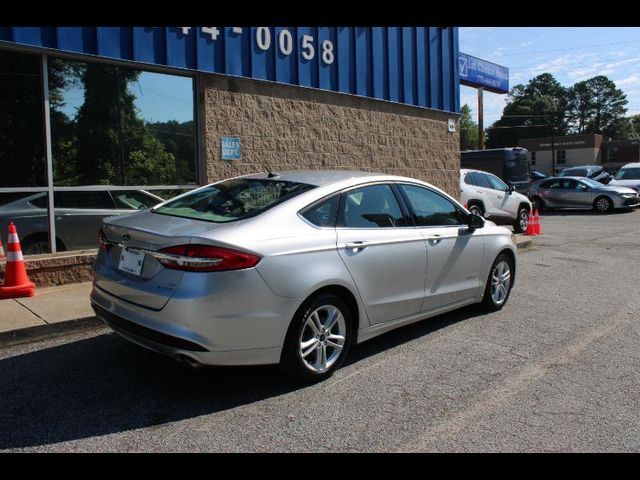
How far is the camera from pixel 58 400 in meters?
3.76

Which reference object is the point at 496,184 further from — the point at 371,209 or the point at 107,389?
the point at 107,389

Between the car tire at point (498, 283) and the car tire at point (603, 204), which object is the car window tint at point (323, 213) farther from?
the car tire at point (603, 204)

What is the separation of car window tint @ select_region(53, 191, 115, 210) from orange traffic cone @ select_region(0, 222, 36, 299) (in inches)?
44.4

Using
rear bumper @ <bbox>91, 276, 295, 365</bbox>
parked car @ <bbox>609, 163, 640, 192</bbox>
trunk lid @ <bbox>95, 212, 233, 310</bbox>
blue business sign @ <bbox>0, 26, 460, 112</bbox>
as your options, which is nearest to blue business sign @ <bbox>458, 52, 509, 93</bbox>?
parked car @ <bbox>609, 163, 640, 192</bbox>

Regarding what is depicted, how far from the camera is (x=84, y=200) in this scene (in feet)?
24.3

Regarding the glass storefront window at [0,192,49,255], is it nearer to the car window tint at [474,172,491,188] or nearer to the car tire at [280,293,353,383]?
the car tire at [280,293,353,383]

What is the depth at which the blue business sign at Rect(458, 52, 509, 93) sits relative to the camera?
21922 mm

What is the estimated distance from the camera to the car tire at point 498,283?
6004 mm

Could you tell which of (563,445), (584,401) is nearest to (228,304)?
(563,445)

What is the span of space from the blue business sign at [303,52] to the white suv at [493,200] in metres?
1.93

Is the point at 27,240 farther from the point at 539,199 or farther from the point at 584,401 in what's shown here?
the point at 539,199

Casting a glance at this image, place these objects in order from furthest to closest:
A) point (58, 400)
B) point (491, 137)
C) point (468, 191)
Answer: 1. point (491, 137)
2. point (468, 191)
3. point (58, 400)

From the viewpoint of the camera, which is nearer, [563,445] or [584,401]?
[563,445]
